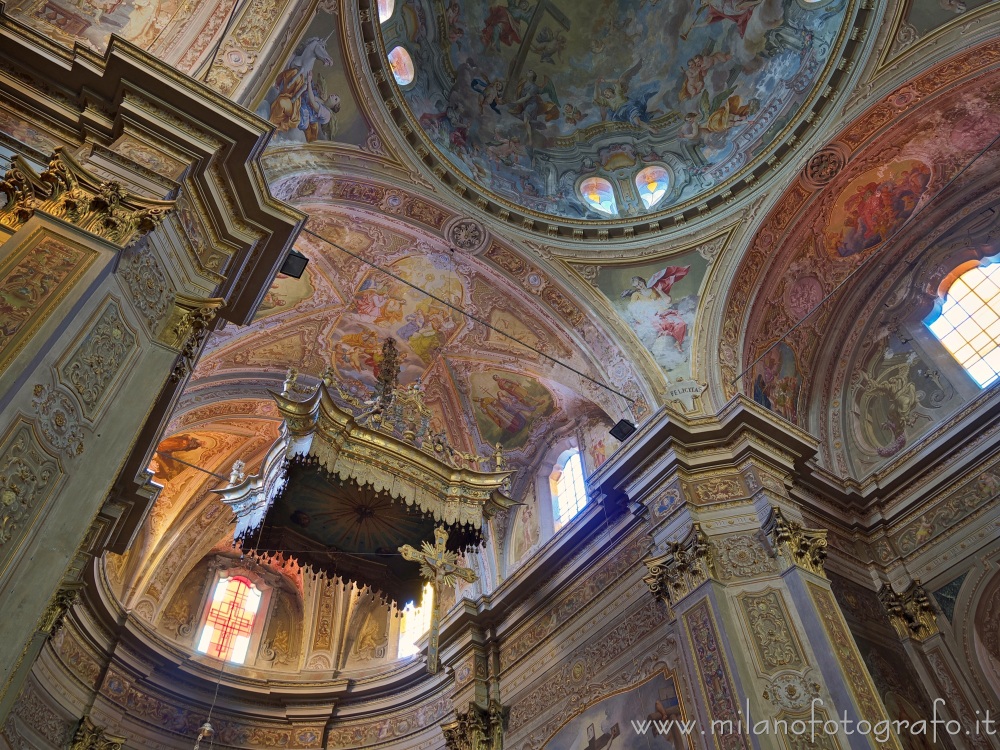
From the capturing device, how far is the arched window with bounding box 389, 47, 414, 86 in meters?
11.7

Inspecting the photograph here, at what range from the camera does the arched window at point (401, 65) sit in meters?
11.7

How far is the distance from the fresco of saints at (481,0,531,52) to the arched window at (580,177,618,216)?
3010 millimetres

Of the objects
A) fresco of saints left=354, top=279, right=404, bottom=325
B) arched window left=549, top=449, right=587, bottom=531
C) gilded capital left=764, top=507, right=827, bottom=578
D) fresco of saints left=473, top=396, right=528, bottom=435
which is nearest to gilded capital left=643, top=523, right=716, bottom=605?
gilded capital left=764, top=507, right=827, bottom=578

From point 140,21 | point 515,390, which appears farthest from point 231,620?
point 140,21

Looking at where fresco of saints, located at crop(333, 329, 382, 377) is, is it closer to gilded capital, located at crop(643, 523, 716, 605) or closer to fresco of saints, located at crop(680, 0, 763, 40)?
gilded capital, located at crop(643, 523, 716, 605)

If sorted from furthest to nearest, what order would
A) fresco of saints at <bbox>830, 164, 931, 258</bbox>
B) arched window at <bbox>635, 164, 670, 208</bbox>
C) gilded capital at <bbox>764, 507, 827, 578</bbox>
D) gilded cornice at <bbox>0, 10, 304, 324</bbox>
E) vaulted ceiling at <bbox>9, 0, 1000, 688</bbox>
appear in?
arched window at <bbox>635, 164, 670, 208</bbox> → fresco of saints at <bbox>830, 164, 931, 258</bbox> → vaulted ceiling at <bbox>9, 0, 1000, 688</bbox> → gilded capital at <bbox>764, 507, 827, 578</bbox> → gilded cornice at <bbox>0, 10, 304, 324</bbox>

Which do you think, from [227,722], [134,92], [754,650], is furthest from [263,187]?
[227,722]

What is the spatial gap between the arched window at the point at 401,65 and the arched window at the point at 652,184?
4696 millimetres

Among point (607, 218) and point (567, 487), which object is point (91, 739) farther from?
point (607, 218)

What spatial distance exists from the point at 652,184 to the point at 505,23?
411cm

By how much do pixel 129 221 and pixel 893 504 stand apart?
10.1 meters

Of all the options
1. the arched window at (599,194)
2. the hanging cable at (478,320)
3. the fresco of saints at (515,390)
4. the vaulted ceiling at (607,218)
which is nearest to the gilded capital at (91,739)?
the vaulted ceiling at (607,218)

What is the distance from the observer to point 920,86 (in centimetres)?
1041

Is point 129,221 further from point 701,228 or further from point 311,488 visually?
point 701,228
